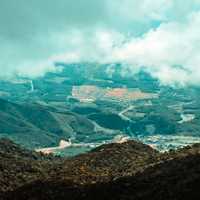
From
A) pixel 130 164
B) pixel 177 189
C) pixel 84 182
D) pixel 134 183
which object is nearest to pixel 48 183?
pixel 84 182

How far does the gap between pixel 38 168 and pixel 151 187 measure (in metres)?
68.7

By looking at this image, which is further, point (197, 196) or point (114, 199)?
point (114, 199)

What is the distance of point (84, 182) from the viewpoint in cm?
13312

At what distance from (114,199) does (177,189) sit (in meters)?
12.2

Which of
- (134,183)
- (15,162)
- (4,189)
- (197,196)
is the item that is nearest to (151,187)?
(134,183)

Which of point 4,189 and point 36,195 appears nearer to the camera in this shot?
point 36,195

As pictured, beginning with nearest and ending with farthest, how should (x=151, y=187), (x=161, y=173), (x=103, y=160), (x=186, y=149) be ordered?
(x=151, y=187), (x=161, y=173), (x=186, y=149), (x=103, y=160)

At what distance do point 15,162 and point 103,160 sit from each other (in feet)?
83.0

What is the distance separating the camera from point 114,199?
378ft

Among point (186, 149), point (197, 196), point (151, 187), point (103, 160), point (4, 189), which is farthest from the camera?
point (103, 160)

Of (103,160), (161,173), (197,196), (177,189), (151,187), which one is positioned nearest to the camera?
(197,196)

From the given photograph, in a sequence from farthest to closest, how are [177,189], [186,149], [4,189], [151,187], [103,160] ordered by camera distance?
1. [103,160]
2. [186,149]
3. [4,189]
4. [151,187]
5. [177,189]

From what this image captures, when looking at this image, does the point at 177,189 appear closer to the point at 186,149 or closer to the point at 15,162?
the point at 186,149

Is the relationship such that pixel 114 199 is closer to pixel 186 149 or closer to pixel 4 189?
pixel 4 189
